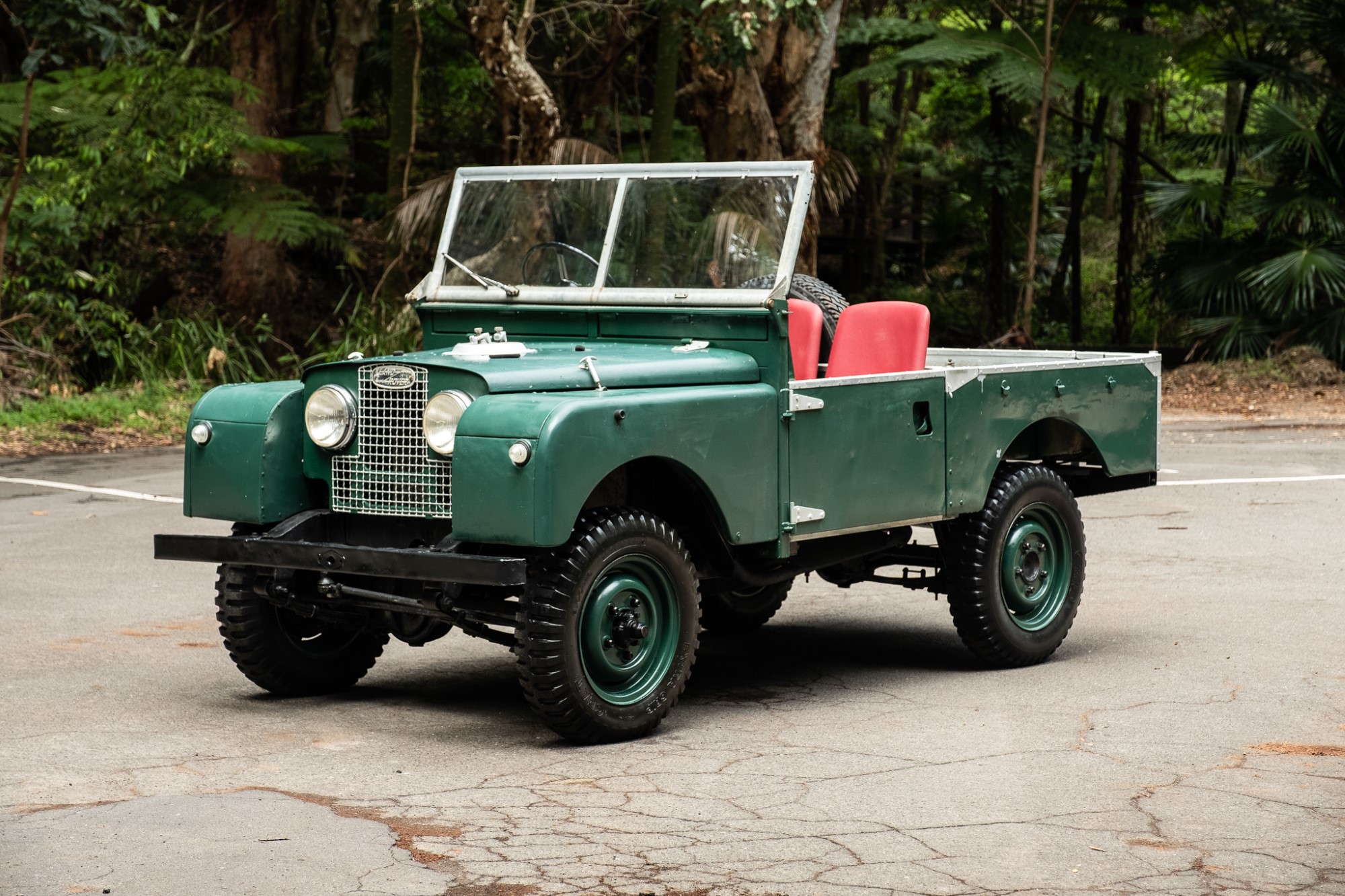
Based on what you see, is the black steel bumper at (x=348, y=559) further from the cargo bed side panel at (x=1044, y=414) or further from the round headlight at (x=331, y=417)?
the cargo bed side panel at (x=1044, y=414)

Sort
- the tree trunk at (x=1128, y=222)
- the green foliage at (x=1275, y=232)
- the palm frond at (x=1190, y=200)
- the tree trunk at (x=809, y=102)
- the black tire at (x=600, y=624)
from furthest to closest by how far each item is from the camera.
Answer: the tree trunk at (x=1128, y=222), the palm frond at (x=1190, y=200), the green foliage at (x=1275, y=232), the tree trunk at (x=809, y=102), the black tire at (x=600, y=624)

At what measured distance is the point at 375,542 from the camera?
6.38m

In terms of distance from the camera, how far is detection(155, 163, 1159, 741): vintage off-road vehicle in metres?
5.82

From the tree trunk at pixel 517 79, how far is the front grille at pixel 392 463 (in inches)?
403

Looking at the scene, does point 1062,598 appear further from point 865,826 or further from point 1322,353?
point 1322,353

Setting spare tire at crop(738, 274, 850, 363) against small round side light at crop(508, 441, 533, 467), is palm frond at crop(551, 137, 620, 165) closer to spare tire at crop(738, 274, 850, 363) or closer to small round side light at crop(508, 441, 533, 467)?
spare tire at crop(738, 274, 850, 363)

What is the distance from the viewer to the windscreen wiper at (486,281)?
7.19m

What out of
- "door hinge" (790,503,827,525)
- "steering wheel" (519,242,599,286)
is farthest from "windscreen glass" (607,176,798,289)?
"door hinge" (790,503,827,525)

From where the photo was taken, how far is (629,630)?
6020 millimetres

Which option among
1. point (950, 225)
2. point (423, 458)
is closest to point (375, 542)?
point (423, 458)

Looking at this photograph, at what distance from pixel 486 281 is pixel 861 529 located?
1.91 meters

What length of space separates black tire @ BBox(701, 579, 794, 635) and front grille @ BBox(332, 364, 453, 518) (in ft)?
7.74

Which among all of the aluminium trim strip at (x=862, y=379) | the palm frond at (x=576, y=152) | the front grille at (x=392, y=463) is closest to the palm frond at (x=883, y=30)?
the palm frond at (x=576, y=152)

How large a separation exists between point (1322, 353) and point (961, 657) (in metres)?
13.9
